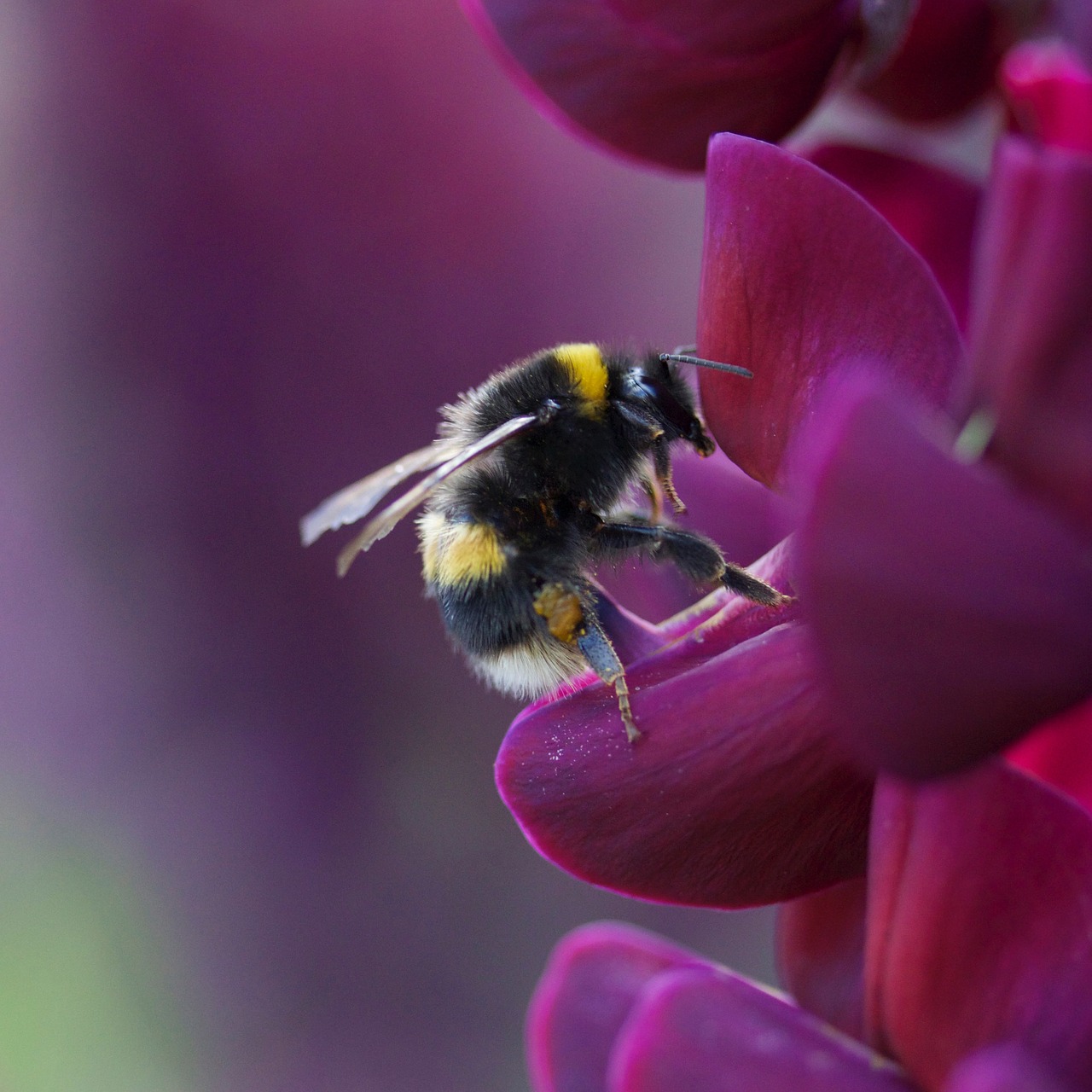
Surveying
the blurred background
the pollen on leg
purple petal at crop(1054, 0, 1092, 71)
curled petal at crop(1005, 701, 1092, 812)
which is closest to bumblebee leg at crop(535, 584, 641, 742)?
the pollen on leg

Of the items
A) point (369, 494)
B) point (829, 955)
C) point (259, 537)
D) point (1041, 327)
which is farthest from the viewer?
point (259, 537)

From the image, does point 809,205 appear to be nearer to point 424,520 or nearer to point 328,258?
point 424,520

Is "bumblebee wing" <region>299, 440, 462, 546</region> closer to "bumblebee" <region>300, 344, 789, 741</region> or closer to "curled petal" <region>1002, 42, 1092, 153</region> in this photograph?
"bumblebee" <region>300, 344, 789, 741</region>

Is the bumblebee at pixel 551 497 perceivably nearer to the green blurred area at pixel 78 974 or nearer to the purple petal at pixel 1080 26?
the purple petal at pixel 1080 26

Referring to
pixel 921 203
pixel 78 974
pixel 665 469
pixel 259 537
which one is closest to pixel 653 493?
pixel 665 469

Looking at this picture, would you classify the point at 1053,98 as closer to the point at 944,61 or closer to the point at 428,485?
the point at 944,61

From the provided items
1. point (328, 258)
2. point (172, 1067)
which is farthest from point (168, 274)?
point (172, 1067)

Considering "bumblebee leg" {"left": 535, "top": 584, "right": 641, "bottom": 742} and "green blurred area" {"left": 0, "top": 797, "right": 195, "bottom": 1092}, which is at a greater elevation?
"bumblebee leg" {"left": 535, "top": 584, "right": 641, "bottom": 742}

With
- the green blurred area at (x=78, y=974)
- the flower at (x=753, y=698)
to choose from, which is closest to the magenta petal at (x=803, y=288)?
the flower at (x=753, y=698)
